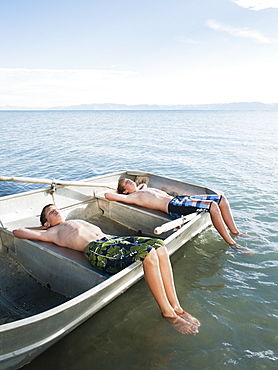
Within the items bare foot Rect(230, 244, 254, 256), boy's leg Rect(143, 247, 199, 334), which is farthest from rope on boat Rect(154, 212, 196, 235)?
bare foot Rect(230, 244, 254, 256)

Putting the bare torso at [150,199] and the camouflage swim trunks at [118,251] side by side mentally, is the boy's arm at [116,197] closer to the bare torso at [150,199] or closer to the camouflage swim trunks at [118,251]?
the bare torso at [150,199]

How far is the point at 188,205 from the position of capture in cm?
559

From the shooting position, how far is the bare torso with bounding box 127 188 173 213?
6.00 metres

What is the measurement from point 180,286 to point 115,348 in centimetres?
162

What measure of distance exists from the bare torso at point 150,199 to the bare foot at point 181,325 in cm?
249

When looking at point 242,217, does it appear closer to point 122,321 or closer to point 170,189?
point 170,189

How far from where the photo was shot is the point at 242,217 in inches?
309

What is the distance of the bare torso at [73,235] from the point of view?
4.28 meters

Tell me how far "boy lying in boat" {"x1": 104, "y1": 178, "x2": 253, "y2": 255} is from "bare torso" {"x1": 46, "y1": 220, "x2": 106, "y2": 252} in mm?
1631

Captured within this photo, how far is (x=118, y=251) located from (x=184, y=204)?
222 cm

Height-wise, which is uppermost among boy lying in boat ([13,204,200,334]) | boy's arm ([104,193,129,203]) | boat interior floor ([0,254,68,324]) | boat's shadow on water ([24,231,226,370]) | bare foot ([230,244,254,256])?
boy's arm ([104,193,129,203])

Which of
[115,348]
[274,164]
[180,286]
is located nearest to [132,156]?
[274,164]

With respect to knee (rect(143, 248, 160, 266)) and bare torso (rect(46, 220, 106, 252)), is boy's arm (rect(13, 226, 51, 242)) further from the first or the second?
knee (rect(143, 248, 160, 266))

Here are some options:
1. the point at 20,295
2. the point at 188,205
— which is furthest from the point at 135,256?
the point at 188,205
